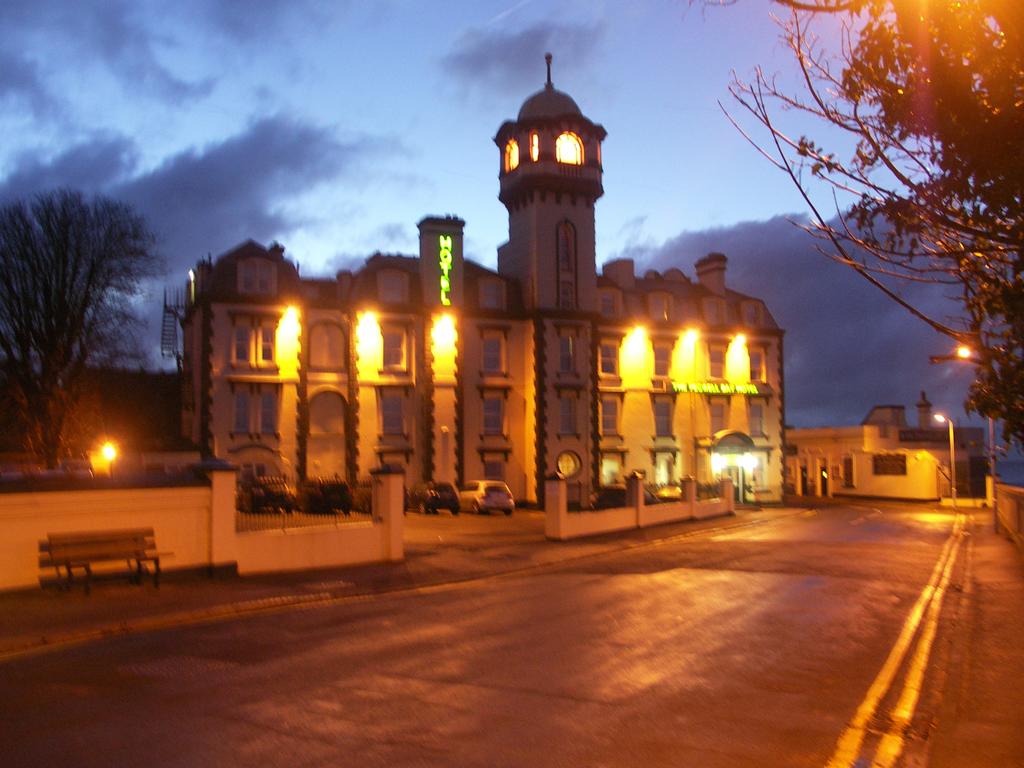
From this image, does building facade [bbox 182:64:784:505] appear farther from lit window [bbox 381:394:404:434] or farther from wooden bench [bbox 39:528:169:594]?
wooden bench [bbox 39:528:169:594]

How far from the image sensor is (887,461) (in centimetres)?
6406

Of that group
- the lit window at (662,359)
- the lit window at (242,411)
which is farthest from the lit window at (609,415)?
the lit window at (242,411)

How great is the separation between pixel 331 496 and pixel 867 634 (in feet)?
83.9

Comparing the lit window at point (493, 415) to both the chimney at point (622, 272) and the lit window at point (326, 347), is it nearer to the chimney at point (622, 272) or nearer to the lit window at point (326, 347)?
the lit window at point (326, 347)

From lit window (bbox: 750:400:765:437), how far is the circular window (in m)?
13.3

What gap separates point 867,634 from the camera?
12953 mm

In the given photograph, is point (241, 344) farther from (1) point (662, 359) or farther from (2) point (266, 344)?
(1) point (662, 359)

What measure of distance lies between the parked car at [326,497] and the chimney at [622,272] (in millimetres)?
24693

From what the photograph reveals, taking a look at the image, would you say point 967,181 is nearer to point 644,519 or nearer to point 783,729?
point 783,729

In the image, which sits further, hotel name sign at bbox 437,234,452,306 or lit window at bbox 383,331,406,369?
hotel name sign at bbox 437,234,452,306

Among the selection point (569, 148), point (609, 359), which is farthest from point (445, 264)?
point (609, 359)

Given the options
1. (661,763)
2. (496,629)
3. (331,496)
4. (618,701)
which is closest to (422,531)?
(331,496)

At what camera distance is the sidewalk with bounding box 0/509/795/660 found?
12836mm

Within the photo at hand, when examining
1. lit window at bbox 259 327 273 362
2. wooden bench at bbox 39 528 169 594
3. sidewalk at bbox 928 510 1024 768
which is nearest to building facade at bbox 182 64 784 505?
lit window at bbox 259 327 273 362
